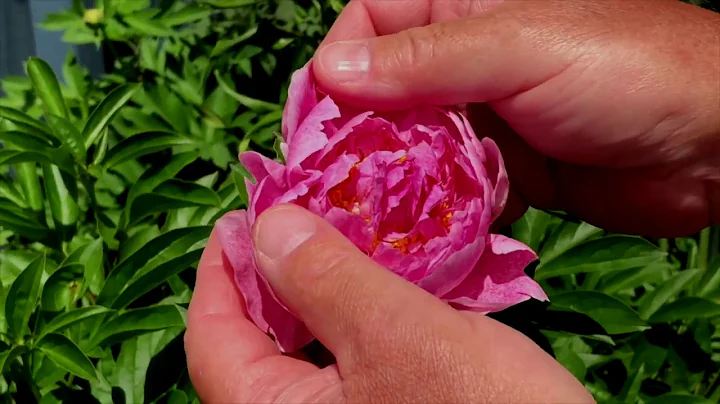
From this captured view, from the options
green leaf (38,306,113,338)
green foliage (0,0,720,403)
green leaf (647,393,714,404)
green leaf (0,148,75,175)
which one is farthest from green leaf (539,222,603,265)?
green leaf (0,148,75,175)

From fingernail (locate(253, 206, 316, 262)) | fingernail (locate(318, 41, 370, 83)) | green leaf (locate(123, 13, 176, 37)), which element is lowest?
fingernail (locate(253, 206, 316, 262))

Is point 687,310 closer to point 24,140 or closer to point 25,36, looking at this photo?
point 24,140

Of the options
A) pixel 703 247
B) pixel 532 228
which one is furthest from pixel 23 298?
pixel 703 247

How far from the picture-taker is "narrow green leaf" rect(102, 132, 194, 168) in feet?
4.37

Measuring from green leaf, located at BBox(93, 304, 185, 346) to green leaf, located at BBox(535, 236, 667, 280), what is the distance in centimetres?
59

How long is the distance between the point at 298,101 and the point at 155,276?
0.35 meters

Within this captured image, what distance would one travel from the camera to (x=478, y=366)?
0.82 m

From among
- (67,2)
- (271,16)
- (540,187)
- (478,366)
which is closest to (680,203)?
(540,187)

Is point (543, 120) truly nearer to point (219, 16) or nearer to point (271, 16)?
point (271, 16)

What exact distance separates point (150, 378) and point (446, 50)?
66cm

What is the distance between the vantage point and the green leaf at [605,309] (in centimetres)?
118

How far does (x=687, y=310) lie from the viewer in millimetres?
1247

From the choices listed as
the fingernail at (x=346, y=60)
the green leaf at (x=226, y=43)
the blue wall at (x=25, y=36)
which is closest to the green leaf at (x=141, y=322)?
the fingernail at (x=346, y=60)

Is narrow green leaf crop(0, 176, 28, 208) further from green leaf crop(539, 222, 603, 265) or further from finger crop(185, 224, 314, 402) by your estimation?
green leaf crop(539, 222, 603, 265)
